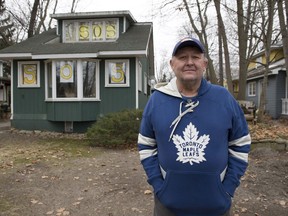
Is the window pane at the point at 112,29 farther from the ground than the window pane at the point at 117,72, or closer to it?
farther from the ground

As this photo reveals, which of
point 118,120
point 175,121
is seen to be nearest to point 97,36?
point 118,120

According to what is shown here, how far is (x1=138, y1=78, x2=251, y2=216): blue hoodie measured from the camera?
2.26 m

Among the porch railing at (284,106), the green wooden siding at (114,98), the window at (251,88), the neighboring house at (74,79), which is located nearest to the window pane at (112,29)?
the neighboring house at (74,79)

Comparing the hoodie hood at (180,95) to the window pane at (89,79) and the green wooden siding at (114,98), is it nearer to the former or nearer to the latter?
the green wooden siding at (114,98)

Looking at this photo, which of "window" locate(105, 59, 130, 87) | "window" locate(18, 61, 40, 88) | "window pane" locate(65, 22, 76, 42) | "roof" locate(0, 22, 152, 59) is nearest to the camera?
"roof" locate(0, 22, 152, 59)

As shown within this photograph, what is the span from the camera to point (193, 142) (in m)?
2.25

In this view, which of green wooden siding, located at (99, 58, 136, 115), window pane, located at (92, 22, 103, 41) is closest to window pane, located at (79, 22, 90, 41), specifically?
window pane, located at (92, 22, 103, 41)

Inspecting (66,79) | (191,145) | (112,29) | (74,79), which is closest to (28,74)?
(66,79)

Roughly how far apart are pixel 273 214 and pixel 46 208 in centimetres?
330

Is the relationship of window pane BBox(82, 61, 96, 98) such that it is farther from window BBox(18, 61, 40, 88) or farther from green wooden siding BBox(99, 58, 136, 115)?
window BBox(18, 61, 40, 88)

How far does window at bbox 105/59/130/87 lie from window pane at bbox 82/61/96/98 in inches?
22.5

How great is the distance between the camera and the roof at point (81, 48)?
13.1 m

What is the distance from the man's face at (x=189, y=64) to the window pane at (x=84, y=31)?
44.9 feet

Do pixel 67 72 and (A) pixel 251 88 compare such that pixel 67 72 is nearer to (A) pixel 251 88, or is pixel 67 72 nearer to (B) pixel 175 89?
(B) pixel 175 89
